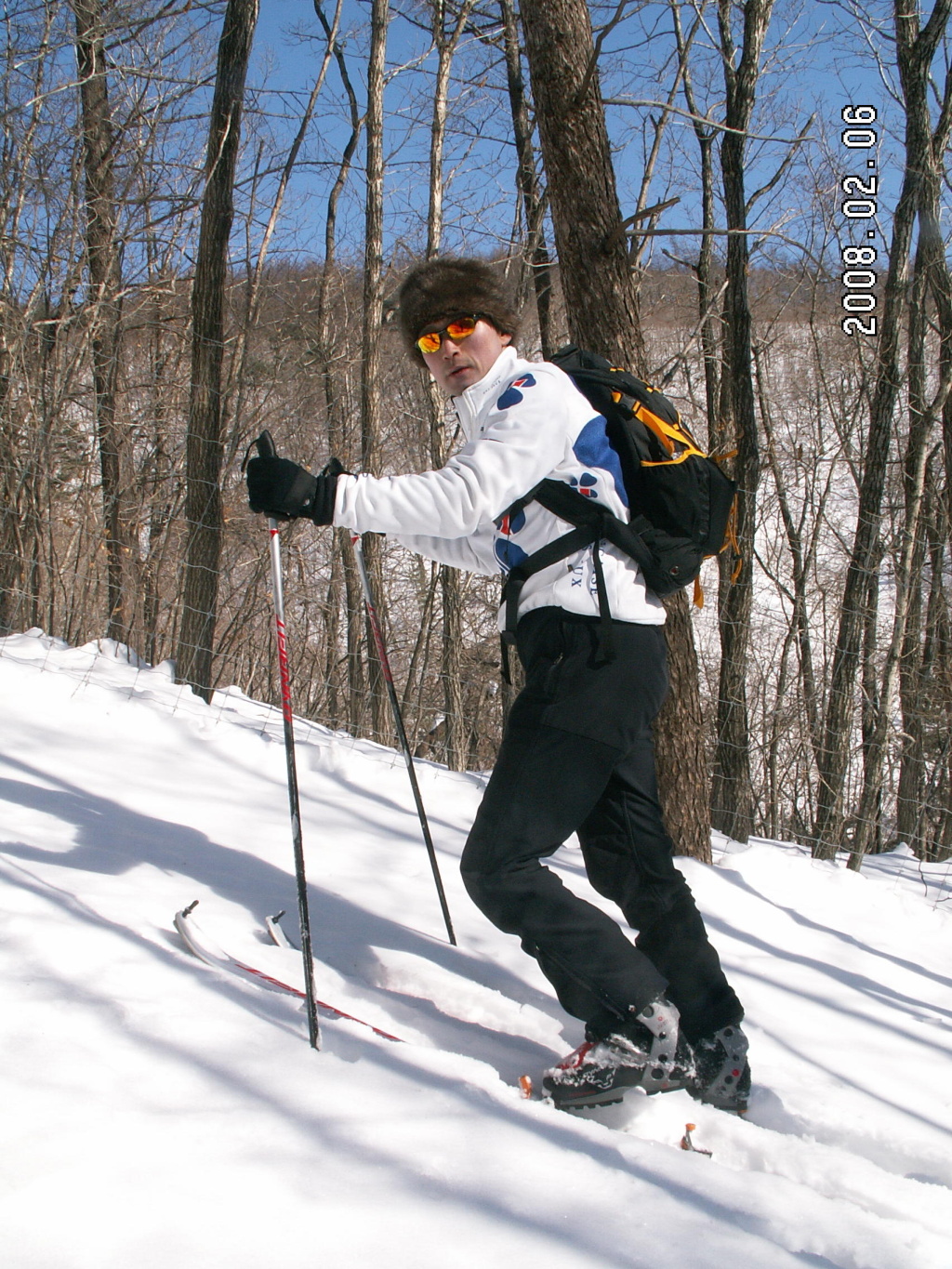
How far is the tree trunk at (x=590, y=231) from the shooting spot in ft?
12.9

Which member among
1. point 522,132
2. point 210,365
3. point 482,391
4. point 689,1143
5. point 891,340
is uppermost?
point 522,132

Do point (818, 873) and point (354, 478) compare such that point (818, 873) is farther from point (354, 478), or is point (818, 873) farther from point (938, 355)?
point (938, 355)

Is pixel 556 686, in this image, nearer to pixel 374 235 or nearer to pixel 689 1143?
pixel 689 1143

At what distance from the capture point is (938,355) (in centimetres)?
936

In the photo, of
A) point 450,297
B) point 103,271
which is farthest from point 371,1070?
point 103,271

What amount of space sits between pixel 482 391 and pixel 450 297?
285 millimetres

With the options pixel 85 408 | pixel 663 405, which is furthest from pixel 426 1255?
pixel 85 408

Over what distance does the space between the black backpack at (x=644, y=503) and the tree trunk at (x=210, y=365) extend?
401cm

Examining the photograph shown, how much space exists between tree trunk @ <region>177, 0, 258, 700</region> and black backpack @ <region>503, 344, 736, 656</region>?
4.01 metres

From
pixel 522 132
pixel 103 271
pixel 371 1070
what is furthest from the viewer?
pixel 522 132

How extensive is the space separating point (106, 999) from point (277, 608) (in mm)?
942

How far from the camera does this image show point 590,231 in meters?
3.99

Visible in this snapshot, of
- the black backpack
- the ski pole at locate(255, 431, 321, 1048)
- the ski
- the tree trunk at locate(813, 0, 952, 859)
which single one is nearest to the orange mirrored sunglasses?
the black backpack

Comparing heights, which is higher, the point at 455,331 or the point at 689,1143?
the point at 455,331
